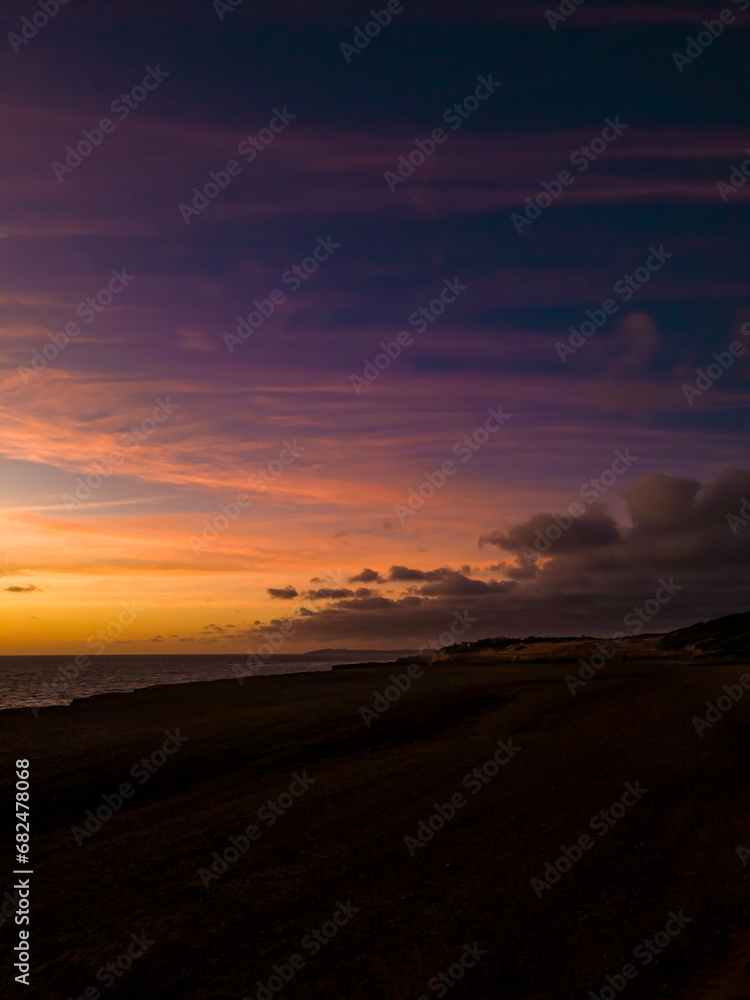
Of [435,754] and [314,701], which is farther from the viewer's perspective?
[314,701]

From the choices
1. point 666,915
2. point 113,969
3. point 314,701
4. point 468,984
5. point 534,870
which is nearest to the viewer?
point 468,984

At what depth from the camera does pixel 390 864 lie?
13.2m

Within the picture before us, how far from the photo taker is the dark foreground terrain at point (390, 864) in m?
9.53

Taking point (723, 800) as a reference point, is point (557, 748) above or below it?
above

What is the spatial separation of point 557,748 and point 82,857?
15.2 meters

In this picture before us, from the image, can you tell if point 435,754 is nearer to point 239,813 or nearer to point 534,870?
point 239,813

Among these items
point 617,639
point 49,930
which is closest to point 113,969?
point 49,930

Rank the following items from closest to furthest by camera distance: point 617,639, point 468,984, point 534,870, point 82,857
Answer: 1. point 468,984
2. point 534,870
3. point 82,857
4. point 617,639

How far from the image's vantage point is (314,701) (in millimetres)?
35594

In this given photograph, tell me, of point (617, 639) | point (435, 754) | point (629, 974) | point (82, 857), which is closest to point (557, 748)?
point (435, 754)

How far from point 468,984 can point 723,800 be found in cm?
1101

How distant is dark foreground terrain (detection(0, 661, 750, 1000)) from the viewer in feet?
31.3

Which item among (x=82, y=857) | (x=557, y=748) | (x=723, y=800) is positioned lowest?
(x=723, y=800)

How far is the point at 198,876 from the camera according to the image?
12867 millimetres
